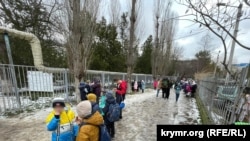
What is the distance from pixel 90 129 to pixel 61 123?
2.15ft

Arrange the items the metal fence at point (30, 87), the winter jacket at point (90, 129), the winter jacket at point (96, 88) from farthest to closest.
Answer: the winter jacket at point (96, 88) < the metal fence at point (30, 87) < the winter jacket at point (90, 129)

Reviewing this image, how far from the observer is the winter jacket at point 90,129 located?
9.18 feet

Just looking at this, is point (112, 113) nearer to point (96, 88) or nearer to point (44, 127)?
point (44, 127)

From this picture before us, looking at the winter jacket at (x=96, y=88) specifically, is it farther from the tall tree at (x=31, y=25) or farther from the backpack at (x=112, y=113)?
the tall tree at (x=31, y=25)

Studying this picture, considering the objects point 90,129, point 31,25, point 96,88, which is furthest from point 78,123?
point 31,25

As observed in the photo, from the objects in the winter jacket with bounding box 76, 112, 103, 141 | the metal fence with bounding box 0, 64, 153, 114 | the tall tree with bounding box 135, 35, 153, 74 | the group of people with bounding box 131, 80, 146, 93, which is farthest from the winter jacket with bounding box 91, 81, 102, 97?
the tall tree with bounding box 135, 35, 153, 74

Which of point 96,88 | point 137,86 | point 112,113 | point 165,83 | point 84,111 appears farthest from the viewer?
point 137,86

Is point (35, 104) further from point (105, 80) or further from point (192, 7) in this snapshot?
point (192, 7)

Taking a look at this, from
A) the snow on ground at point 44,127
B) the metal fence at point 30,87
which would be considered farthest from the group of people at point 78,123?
the metal fence at point 30,87

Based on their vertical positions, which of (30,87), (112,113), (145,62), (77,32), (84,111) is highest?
(77,32)

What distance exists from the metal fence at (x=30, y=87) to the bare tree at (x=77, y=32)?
30.2 inches

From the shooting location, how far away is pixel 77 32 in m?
10.8

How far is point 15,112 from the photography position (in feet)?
27.6

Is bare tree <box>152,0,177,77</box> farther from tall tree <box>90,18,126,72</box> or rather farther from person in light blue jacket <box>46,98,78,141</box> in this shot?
person in light blue jacket <box>46,98,78,141</box>
